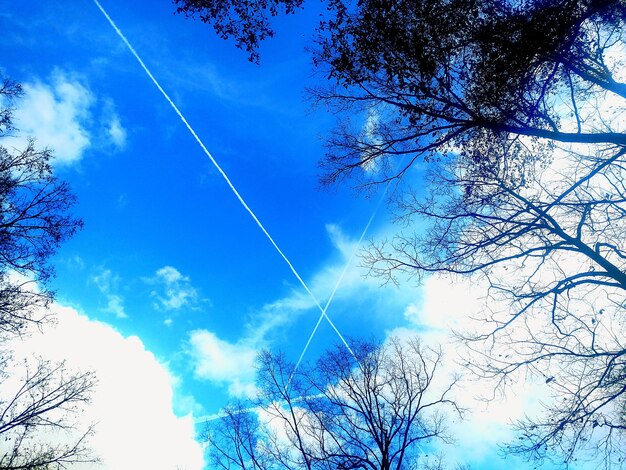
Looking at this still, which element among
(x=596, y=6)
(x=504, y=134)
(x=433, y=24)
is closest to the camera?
(x=596, y=6)

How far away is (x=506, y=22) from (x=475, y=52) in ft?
2.04

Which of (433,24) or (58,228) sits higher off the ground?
(433,24)

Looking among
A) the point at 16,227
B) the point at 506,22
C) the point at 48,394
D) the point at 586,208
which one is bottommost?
the point at 48,394

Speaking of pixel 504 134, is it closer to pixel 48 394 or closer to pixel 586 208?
pixel 586 208

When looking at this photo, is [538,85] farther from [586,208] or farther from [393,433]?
[393,433]

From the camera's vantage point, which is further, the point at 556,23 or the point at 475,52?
the point at 475,52

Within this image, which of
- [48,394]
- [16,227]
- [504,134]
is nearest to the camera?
[504,134]

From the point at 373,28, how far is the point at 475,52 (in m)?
2.08

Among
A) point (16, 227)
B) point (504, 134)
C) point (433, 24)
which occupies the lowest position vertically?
point (16, 227)

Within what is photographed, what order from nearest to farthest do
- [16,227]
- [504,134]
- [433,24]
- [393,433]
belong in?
1. [433,24]
2. [504,134]
3. [16,227]
4. [393,433]

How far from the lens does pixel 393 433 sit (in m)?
12.1

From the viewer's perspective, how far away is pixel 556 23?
518cm

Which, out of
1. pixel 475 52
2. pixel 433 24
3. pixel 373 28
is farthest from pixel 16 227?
pixel 475 52

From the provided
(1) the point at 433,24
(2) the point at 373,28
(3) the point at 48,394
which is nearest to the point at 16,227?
(3) the point at 48,394
